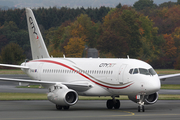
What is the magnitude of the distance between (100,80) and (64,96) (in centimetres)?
348

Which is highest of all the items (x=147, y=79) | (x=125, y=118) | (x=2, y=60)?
(x=2, y=60)

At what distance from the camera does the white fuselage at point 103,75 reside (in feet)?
93.5

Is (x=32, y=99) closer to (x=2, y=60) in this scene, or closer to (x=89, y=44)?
(x=2, y=60)

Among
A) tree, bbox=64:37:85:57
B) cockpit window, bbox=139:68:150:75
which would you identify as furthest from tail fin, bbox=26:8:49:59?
tree, bbox=64:37:85:57

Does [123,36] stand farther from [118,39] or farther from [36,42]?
[36,42]

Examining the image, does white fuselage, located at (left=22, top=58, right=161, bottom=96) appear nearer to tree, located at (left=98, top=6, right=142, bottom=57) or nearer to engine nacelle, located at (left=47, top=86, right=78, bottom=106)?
engine nacelle, located at (left=47, top=86, right=78, bottom=106)

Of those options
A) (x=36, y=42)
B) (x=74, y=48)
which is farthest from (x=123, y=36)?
(x=36, y=42)

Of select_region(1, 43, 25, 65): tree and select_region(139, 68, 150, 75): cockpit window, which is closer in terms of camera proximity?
select_region(139, 68, 150, 75): cockpit window

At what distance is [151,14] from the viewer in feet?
582

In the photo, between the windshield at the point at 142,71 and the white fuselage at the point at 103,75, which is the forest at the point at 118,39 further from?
the windshield at the point at 142,71

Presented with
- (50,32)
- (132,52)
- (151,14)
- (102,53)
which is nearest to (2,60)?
(102,53)

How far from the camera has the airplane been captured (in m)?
28.6

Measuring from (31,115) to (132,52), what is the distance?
89962 mm

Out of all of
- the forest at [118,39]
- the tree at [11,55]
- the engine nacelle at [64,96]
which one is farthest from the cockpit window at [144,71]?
the tree at [11,55]
